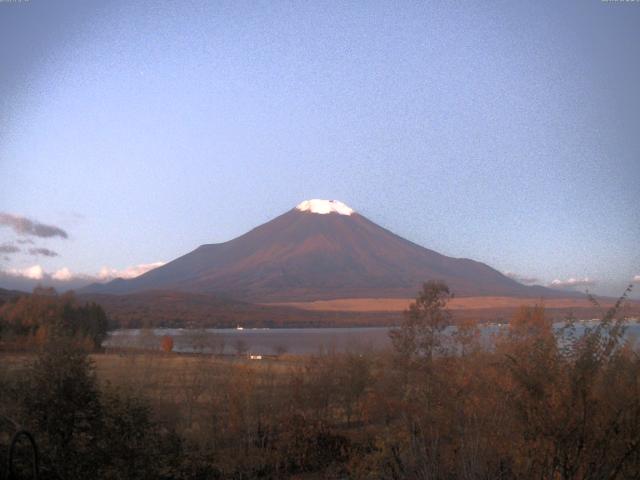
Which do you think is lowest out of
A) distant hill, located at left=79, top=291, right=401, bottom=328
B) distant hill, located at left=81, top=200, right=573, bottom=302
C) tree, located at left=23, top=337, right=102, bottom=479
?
tree, located at left=23, top=337, right=102, bottom=479

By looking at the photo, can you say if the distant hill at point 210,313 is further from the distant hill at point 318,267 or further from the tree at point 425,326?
the tree at point 425,326

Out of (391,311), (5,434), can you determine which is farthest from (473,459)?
(391,311)

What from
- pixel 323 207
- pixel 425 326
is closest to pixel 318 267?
pixel 323 207

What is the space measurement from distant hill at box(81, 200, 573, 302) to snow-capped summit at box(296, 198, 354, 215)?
8.0 inches

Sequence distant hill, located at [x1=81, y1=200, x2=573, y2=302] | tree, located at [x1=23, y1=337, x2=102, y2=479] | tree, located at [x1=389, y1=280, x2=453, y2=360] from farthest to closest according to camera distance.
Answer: distant hill, located at [x1=81, y1=200, x2=573, y2=302]
tree, located at [x1=389, y1=280, x2=453, y2=360]
tree, located at [x1=23, y1=337, x2=102, y2=479]

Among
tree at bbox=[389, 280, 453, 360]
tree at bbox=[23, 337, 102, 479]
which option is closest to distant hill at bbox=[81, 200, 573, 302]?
tree at bbox=[389, 280, 453, 360]

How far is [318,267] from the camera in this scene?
11525 centimetres

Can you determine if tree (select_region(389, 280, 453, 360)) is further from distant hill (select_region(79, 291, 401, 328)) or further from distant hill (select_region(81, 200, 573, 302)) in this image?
distant hill (select_region(81, 200, 573, 302))

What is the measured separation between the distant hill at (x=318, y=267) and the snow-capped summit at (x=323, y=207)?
20 cm

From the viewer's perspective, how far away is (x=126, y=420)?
951cm

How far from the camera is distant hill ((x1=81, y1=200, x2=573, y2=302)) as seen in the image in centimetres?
10106

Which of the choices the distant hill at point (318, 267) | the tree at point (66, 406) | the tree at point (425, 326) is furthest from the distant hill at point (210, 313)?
the tree at point (66, 406)

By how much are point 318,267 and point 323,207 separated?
3038cm

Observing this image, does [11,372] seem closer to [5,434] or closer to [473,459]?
[5,434]
